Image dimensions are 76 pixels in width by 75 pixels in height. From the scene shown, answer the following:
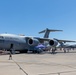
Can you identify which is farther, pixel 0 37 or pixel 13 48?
pixel 13 48

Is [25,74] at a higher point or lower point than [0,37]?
lower

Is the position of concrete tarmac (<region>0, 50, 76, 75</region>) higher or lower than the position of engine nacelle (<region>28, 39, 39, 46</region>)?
lower

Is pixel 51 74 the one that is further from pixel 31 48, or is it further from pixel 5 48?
pixel 31 48

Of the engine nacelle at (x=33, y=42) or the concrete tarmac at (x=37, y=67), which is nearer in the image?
the concrete tarmac at (x=37, y=67)

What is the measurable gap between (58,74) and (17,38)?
24216 mm

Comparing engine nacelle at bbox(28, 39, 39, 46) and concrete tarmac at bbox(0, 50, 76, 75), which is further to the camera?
engine nacelle at bbox(28, 39, 39, 46)

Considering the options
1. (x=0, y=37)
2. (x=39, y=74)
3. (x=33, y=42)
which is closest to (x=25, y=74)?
(x=39, y=74)

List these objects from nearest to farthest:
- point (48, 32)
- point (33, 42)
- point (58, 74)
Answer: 1. point (58, 74)
2. point (33, 42)
3. point (48, 32)

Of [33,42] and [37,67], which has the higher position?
[33,42]

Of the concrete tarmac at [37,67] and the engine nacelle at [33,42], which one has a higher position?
the engine nacelle at [33,42]

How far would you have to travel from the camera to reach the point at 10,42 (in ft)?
102

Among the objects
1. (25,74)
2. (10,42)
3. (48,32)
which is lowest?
(25,74)

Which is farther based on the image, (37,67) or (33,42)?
(33,42)

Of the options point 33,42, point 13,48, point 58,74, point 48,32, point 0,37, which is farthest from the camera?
point 48,32
